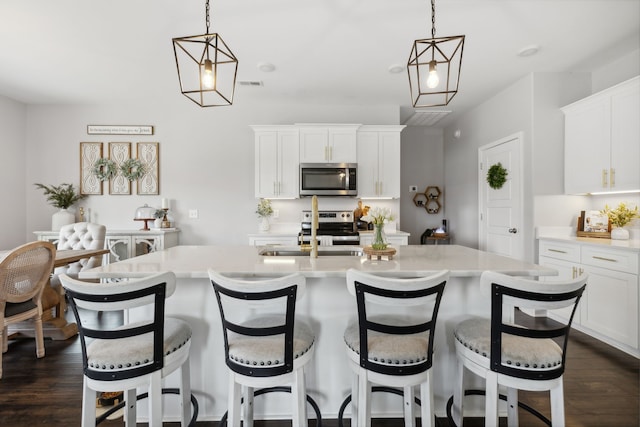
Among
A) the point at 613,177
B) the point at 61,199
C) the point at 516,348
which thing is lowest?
the point at 516,348

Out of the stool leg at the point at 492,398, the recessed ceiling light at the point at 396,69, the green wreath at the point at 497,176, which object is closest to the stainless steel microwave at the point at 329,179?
the recessed ceiling light at the point at 396,69

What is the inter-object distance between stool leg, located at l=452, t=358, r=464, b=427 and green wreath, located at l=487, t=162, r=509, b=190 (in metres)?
3.07

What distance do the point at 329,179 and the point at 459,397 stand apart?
2987mm

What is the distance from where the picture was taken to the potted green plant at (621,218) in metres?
2.90

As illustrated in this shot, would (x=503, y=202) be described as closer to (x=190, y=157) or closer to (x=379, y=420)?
(x=379, y=420)

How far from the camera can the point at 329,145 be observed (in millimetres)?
4191

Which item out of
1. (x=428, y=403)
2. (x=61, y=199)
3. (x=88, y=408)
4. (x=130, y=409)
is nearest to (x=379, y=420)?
(x=428, y=403)

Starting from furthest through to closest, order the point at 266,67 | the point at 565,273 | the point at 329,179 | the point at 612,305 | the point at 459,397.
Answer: the point at 329,179 < the point at 266,67 < the point at 565,273 < the point at 612,305 < the point at 459,397

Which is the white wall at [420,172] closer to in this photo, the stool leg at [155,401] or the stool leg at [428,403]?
the stool leg at [428,403]

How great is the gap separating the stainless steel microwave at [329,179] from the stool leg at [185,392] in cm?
282

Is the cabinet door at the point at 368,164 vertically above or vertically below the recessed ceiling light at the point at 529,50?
below

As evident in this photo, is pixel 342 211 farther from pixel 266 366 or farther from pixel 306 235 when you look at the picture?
pixel 266 366

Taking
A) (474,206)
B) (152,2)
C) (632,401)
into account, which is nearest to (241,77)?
(152,2)

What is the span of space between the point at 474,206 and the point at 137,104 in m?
5.31
